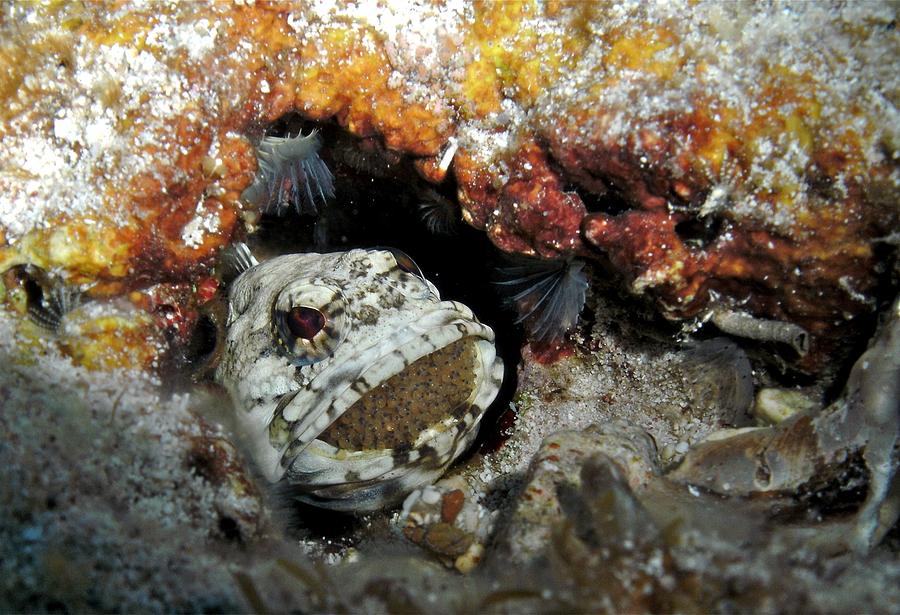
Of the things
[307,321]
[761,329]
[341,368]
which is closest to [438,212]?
[307,321]

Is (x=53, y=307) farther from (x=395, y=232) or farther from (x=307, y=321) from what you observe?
(x=395, y=232)

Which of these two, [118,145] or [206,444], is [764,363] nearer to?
[206,444]

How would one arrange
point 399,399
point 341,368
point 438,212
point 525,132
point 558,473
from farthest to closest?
point 438,212
point 399,399
point 341,368
point 525,132
point 558,473

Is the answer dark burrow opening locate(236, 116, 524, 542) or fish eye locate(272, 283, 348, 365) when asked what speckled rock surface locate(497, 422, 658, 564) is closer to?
dark burrow opening locate(236, 116, 524, 542)

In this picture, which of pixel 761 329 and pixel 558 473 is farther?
pixel 761 329

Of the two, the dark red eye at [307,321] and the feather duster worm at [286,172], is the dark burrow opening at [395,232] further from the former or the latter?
the dark red eye at [307,321]

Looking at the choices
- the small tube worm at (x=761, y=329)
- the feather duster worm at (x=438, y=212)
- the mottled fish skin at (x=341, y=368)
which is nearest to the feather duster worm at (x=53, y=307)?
the mottled fish skin at (x=341, y=368)

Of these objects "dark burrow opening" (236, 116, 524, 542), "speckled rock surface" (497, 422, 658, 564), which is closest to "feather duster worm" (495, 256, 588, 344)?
"dark burrow opening" (236, 116, 524, 542)
